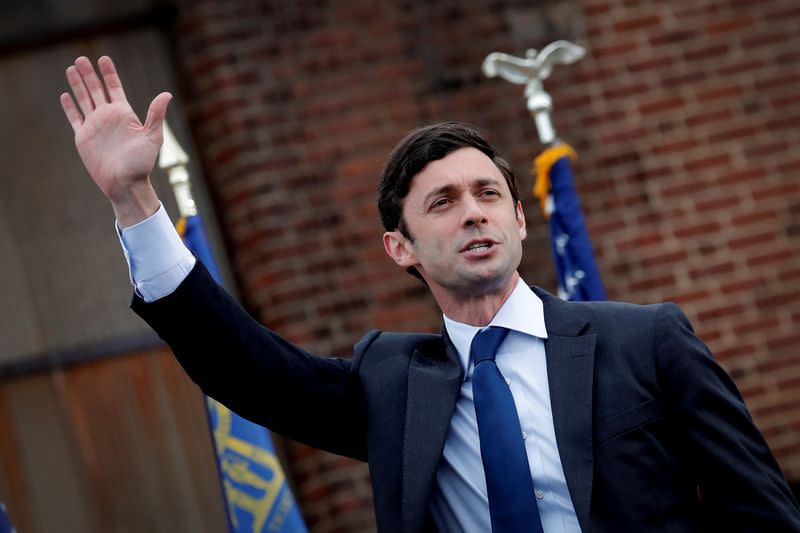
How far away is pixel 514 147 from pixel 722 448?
10.8 feet

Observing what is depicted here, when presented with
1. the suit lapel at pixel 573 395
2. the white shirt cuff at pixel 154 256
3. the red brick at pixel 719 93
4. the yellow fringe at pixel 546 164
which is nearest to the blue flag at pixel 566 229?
the yellow fringe at pixel 546 164

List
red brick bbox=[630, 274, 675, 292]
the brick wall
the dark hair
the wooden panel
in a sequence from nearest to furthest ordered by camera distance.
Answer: the dark hair, the wooden panel, the brick wall, red brick bbox=[630, 274, 675, 292]

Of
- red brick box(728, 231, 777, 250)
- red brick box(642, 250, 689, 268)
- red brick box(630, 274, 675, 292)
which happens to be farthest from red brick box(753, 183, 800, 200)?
red brick box(630, 274, 675, 292)

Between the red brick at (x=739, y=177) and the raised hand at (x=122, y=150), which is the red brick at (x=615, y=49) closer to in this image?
the red brick at (x=739, y=177)

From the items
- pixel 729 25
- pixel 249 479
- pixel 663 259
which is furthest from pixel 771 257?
pixel 249 479

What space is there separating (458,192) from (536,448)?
0.60 m

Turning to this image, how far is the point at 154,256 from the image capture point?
8.29ft

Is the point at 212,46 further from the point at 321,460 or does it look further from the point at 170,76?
the point at 321,460

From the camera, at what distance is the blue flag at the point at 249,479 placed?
13.9 ft

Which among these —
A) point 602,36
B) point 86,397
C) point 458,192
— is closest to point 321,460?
point 86,397

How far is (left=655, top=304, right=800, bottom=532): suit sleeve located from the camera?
244cm

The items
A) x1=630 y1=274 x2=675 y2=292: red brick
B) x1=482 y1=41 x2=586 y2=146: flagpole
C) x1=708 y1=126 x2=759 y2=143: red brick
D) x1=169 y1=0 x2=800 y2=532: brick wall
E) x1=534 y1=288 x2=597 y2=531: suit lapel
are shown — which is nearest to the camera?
x1=534 y1=288 x2=597 y2=531: suit lapel

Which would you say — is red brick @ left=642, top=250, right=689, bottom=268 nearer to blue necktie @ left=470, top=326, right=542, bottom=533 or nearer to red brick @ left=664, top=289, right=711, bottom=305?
red brick @ left=664, top=289, right=711, bottom=305

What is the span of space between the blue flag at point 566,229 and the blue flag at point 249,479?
1233 millimetres
